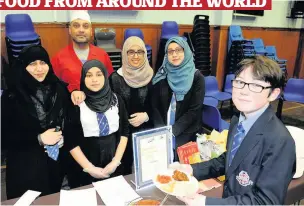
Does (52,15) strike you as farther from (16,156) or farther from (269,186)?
(269,186)

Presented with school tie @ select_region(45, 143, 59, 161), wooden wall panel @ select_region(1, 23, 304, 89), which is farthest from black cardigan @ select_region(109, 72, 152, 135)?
wooden wall panel @ select_region(1, 23, 304, 89)

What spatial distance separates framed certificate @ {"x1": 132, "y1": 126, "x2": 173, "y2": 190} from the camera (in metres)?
1.60

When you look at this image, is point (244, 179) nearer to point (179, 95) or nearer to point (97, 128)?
point (97, 128)

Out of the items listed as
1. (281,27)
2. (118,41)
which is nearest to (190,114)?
(118,41)

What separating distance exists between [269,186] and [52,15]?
472cm

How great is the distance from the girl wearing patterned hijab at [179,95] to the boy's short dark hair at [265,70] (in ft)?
3.84

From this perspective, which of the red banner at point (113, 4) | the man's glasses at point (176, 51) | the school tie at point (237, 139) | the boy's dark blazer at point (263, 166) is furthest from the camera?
the red banner at point (113, 4)

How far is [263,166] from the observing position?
4.15 feet

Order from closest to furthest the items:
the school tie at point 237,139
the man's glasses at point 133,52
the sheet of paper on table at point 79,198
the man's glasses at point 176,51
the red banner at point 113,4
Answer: the school tie at point 237,139, the sheet of paper on table at point 79,198, the man's glasses at point 176,51, the man's glasses at point 133,52, the red banner at point 113,4

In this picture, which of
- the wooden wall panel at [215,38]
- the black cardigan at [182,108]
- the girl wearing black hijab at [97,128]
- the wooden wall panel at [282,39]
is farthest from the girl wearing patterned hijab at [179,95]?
the wooden wall panel at [282,39]

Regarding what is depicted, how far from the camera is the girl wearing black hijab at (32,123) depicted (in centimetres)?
200

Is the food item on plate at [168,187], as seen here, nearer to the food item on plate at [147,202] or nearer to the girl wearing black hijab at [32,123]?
the food item on plate at [147,202]

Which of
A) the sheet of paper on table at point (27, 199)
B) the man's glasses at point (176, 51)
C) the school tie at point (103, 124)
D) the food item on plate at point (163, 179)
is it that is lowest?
the sheet of paper on table at point (27, 199)

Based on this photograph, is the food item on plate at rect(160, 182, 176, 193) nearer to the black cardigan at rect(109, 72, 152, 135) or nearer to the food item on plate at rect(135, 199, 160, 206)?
the food item on plate at rect(135, 199, 160, 206)
